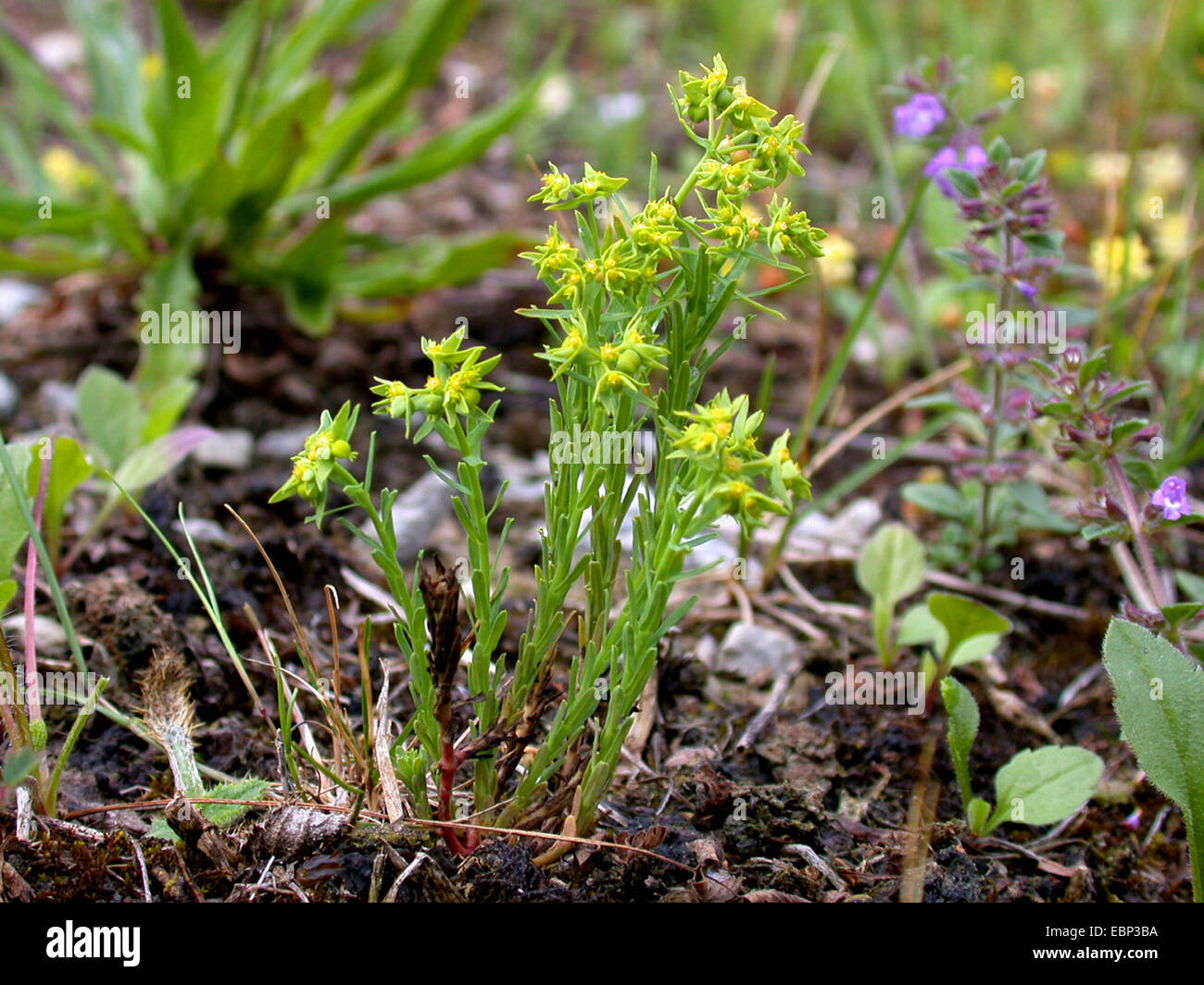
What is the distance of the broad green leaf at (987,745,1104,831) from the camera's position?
5.35ft

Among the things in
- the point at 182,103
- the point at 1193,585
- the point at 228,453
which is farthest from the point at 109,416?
the point at 1193,585

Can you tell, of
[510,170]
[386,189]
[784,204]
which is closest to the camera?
[784,204]

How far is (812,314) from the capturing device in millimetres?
3426

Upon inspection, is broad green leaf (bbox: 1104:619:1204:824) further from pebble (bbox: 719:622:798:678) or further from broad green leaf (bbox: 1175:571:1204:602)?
pebble (bbox: 719:622:798:678)

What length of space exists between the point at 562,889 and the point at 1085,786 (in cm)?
78

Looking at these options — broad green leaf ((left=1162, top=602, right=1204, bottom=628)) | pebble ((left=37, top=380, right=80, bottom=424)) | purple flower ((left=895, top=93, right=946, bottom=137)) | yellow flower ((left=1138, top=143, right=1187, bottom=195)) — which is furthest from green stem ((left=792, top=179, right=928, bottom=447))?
yellow flower ((left=1138, top=143, right=1187, bottom=195))

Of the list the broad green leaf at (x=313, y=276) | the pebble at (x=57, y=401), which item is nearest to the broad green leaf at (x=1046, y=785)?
the broad green leaf at (x=313, y=276)

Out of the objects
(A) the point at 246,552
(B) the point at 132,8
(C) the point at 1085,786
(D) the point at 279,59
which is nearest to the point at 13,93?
(B) the point at 132,8

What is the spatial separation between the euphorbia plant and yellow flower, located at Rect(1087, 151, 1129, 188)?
1.95m

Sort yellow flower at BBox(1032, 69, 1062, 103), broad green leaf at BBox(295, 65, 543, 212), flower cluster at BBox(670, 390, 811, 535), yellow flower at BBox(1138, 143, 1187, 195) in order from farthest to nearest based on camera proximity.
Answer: yellow flower at BBox(1032, 69, 1062, 103), yellow flower at BBox(1138, 143, 1187, 195), broad green leaf at BBox(295, 65, 543, 212), flower cluster at BBox(670, 390, 811, 535)

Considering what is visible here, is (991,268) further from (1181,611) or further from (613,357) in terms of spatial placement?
(613,357)

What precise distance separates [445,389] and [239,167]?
167 cm

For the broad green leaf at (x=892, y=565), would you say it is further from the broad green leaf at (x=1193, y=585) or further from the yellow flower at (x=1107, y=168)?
the yellow flower at (x=1107, y=168)
